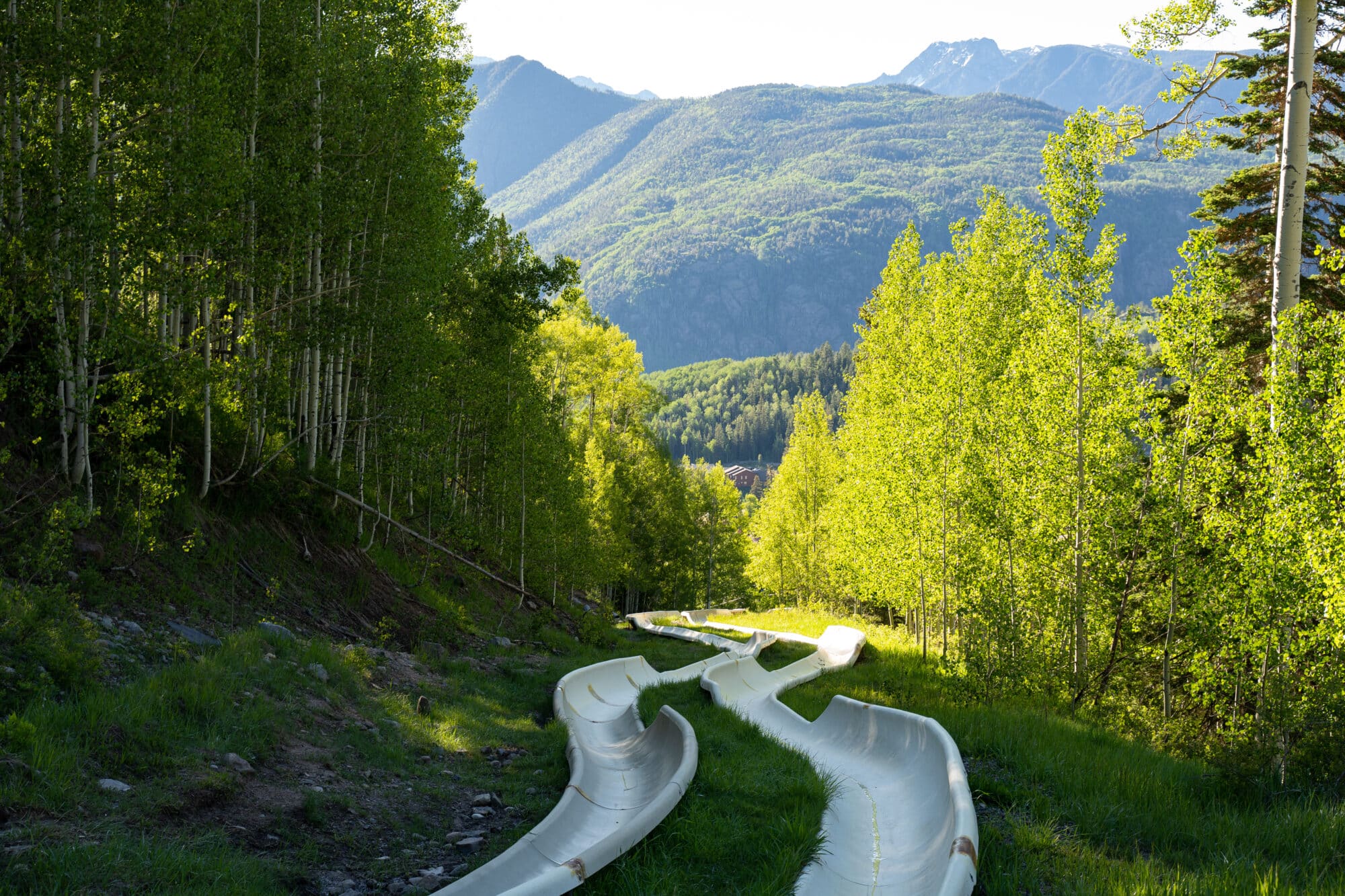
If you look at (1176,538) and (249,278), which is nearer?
(1176,538)

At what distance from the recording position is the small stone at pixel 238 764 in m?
6.53

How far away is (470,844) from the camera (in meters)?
6.41

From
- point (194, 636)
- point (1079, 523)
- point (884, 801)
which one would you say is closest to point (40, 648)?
point (194, 636)

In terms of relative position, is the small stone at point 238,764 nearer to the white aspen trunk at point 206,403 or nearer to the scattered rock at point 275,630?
the scattered rock at point 275,630

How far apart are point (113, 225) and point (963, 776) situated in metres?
10.2

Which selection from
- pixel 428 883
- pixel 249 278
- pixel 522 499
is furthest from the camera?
pixel 522 499

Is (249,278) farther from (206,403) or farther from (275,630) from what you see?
(275,630)

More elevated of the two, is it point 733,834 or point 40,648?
point 40,648

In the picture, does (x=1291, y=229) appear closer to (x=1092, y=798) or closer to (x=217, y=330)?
(x=1092, y=798)

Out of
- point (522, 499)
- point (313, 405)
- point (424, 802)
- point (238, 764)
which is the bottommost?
point (522, 499)

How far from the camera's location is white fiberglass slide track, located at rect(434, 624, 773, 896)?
5.30 meters

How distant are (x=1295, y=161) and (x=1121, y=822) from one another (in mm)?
9053

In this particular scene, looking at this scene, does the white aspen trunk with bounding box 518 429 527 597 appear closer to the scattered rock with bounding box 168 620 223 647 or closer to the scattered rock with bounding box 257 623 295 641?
the scattered rock with bounding box 257 623 295 641

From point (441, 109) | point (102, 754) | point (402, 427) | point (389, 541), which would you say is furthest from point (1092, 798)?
point (441, 109)
